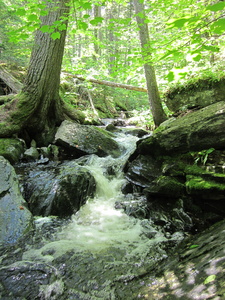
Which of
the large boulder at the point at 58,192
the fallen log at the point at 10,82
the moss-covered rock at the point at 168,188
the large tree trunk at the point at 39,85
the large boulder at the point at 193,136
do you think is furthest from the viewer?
the fallen log at the point at 10,82

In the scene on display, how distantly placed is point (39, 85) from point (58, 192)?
13.8 feet

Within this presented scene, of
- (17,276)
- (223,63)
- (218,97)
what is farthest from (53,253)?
(223,63)

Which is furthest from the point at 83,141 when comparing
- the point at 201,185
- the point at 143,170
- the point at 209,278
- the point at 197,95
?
the point at 209,278

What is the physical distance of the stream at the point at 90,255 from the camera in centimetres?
214

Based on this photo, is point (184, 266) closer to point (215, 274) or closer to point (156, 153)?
point (215, 274)

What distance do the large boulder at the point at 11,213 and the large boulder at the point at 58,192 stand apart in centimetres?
49

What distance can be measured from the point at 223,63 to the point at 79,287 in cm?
764

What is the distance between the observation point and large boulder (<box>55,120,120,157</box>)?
22.6ft

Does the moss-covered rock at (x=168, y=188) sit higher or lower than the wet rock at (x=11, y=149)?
lower

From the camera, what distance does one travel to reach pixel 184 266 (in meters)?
1.89

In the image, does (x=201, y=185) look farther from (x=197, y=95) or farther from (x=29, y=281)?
(x=197, y=95)

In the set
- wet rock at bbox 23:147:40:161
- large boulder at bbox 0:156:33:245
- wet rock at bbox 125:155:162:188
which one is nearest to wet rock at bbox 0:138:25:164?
wet rock at bbox 23:147:40:161

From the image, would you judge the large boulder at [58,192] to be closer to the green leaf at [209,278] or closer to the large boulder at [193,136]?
the large boulder at [193,136]

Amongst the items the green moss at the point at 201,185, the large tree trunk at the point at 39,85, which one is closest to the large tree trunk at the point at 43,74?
the large tree trunk at the point at 39,85
